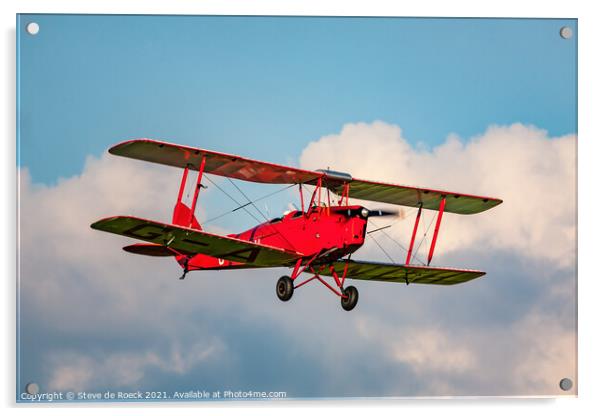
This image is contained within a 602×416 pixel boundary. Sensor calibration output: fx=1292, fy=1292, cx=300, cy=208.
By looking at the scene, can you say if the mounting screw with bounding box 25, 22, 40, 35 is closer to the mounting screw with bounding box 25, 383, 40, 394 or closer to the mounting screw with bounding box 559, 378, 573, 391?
the mounting screw with bounding box 25, 383, 40, 394

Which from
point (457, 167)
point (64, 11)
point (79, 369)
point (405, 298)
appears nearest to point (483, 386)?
point (405, 298)

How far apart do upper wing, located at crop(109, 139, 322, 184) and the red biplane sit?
12mm

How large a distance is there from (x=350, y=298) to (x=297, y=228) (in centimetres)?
115

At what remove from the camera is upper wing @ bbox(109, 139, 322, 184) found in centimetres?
1570

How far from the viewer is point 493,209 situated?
17531 mm

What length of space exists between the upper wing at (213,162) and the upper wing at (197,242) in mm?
994

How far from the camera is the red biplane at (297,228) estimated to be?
15.8 meters

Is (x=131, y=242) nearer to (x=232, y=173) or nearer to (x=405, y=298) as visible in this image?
(x=232, y=173)

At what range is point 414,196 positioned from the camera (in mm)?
17812

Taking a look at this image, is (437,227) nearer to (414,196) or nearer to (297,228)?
(414,196)

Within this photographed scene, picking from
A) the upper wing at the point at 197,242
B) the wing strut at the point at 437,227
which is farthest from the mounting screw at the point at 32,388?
the wing strut at the point at 437,227

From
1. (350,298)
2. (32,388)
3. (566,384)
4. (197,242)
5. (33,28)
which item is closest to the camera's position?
(32,388)

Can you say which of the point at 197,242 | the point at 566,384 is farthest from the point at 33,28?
the point at 566,384

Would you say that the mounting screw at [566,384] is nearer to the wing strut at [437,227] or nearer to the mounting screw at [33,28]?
the wing strut at [437,227]
